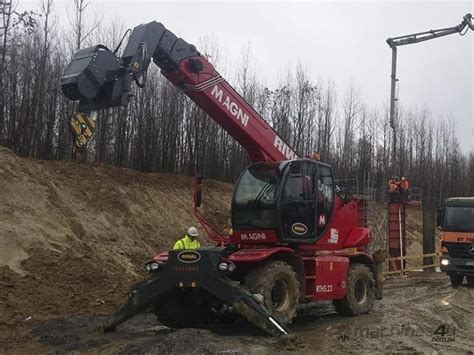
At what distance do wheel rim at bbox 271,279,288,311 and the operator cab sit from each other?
85 centimetres

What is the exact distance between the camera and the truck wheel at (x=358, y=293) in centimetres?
1074

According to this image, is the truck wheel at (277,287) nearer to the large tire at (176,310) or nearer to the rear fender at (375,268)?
the large tire at (176,310)

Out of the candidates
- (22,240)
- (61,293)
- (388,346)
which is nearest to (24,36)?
(22,240)

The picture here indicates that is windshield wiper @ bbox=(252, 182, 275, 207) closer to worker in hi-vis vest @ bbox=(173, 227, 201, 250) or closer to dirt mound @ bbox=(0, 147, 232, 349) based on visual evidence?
worker in hi-vis vest @ bbox=(173, 227, 201, 250)

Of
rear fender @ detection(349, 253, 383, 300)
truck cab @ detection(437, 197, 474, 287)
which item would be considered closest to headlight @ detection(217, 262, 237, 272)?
rear fender @ detection(349, 253, 383, 300)

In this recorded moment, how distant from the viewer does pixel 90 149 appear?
27.8 metres

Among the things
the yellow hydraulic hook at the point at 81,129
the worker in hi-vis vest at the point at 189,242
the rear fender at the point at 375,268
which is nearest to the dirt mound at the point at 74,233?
the yellow hydraulic hook at the point at 81,129

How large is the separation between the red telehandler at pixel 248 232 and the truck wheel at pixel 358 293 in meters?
0.02

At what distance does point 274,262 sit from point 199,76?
357cm

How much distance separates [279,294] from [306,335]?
2.58 feet

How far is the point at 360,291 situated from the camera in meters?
11.4

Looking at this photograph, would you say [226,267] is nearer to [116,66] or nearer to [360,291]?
[116,66]

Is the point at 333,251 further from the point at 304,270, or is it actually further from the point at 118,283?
the point at 118,283

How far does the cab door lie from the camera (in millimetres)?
9383
